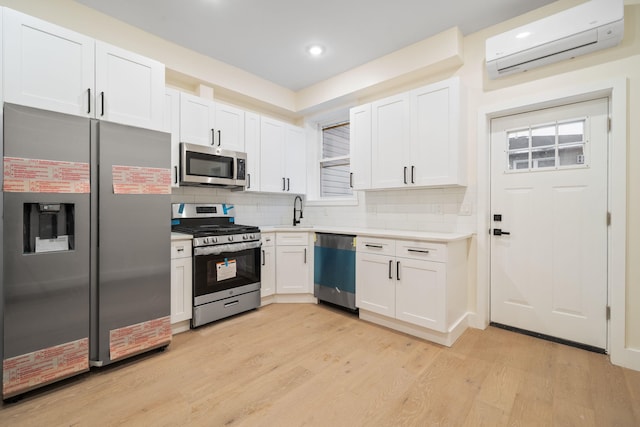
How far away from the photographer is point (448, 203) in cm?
306

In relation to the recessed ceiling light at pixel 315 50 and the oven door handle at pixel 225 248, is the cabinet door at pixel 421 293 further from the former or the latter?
the recessed ceiling light at pixel 315 50

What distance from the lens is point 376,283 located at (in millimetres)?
2922

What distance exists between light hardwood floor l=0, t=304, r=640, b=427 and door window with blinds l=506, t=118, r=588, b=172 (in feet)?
5.16

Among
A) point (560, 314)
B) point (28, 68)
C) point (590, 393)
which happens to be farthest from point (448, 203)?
point (28, 68)

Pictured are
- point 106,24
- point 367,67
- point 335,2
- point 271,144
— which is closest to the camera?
point 335,2

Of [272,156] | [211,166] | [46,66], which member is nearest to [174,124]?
[211,166]

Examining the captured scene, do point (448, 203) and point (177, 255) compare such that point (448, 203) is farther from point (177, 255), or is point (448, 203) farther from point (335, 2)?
point (177, 255)

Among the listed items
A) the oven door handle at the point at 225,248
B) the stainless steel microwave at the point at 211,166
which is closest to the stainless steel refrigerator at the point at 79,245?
the oven door handle at the point at 225,248

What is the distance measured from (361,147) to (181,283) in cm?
243

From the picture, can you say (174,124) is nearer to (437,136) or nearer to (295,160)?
(295,160)

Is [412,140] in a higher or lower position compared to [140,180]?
higher

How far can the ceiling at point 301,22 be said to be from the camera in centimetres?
249

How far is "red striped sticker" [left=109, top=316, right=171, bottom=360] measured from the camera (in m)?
2.12

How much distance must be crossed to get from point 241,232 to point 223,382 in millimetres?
1527
